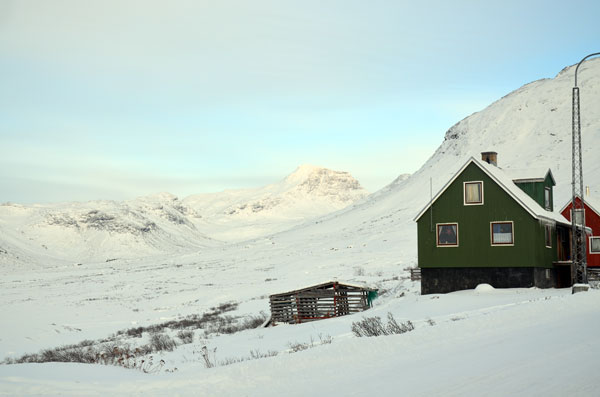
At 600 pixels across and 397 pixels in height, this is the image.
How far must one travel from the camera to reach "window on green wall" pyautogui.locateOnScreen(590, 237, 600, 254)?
4394cm

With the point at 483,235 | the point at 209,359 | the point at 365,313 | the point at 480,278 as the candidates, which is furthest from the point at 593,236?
the point at 209,359

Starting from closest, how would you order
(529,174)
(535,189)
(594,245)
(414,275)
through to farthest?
(535,189), (529,174), (594,245), (414,275)

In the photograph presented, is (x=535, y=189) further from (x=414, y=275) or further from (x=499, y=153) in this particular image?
(x=499, y=153)

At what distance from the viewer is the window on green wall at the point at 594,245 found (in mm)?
43938

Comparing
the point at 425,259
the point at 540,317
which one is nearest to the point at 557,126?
the point at 425,259

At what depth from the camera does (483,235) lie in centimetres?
3450

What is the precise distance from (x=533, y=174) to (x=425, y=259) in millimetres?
9005

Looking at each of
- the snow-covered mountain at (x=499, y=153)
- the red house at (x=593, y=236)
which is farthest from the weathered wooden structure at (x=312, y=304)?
the snow-covered mountain at (x=499, y=153)

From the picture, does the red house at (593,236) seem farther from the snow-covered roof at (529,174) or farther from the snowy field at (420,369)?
the snowy field at (420,369)

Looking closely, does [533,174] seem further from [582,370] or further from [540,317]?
[582,370]

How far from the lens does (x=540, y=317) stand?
14.0 m

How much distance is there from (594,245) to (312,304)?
75.9ft

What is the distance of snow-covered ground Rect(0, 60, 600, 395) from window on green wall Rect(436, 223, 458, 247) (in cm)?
336

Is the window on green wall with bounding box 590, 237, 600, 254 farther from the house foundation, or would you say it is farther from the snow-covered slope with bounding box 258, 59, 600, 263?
the snow-covered slope with bounding box 258, 59, 600, 263
